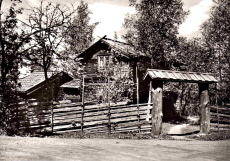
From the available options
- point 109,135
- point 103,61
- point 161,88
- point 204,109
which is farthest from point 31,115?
point 103,61

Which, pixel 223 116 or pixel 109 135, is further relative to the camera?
pixel 223 116

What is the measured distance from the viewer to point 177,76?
9602 mm

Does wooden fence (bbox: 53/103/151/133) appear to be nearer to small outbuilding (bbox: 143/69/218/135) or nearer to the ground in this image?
small outbuilding (bbox: 143/69/218/135)

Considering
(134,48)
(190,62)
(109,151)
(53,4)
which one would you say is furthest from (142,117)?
(190,62)

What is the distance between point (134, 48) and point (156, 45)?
1.49 meters

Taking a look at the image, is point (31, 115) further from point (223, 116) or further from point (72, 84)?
point (72, 84)

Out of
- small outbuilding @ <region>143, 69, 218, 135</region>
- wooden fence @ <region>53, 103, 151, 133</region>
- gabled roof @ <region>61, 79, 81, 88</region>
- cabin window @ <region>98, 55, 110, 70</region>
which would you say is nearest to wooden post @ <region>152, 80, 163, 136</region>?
small outbuilding @ <region>143, 69, 218, 135</region>

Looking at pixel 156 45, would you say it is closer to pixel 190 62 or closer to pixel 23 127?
pixel 190 62

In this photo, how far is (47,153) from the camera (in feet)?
19.1

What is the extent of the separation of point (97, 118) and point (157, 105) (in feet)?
7.81

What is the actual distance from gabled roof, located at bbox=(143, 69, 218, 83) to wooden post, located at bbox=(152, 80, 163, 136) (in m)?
0.31

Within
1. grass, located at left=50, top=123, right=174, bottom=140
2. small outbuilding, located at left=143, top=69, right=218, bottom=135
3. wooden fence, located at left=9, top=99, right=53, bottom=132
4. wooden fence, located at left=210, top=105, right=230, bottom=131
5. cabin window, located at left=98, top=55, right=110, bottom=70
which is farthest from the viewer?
cabin window, located at left=98, top=55, right=110, bottom=70

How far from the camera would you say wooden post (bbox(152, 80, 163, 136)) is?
9.43m

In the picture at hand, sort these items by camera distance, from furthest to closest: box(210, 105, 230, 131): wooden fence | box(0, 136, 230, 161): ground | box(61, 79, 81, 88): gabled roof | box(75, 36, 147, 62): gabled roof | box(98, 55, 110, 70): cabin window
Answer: box(61, 79, 81, 88): gabled roof < box(98, 55, 110, 70): cabin window < box(75, 36, 147, 62): gabled roof < box(210, 105, 230, 131): wooden fence < box(0, 136, 230, 161): ground
